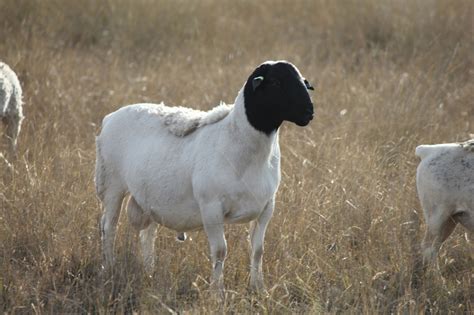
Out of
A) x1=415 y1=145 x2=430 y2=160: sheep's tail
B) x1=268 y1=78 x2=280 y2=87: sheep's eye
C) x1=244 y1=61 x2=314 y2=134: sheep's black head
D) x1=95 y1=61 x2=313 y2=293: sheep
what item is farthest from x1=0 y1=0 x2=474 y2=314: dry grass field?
x1=268 y1=78 x2=280 y2=87: sheep's eye

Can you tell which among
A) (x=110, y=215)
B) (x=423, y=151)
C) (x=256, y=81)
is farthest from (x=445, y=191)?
(x=110, y=215)

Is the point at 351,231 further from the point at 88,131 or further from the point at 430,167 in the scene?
the point at 88,131

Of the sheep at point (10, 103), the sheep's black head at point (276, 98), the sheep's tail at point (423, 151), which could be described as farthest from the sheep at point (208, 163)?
the sheep at point (10, 103)

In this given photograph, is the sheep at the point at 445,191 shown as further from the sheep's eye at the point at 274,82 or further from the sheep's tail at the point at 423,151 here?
the sheep's eye at the point at 274,82

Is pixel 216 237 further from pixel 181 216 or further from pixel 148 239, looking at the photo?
pixel 148 239

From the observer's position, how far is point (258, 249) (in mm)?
5500

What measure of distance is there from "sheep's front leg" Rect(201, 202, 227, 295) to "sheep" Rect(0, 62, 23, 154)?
347 centimetres

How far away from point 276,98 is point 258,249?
103cm

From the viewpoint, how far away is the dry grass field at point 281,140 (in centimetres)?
550

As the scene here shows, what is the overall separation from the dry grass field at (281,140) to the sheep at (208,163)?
26 cm

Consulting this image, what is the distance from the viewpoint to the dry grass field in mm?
5496

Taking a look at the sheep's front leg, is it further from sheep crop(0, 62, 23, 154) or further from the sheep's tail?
sheep crop(0, 62, 23, 154)

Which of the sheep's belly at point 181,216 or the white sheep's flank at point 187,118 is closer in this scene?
the sheep's belly at point 181,216

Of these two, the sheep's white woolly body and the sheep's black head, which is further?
the sheep's white woolly body
